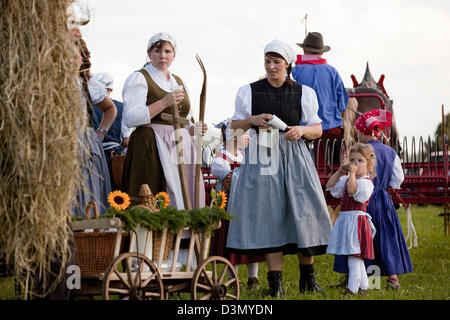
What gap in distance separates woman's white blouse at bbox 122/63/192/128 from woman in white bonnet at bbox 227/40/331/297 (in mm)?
644

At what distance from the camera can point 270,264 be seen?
5.28m

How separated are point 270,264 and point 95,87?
2.03 m

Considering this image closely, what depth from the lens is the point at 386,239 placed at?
232 inches

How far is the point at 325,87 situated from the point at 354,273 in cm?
284

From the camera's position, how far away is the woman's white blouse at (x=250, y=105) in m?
5.50

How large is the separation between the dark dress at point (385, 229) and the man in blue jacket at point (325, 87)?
1.71 metres

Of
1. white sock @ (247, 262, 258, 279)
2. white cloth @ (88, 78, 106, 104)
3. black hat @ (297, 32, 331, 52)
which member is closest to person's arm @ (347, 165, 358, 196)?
white sock @ (247, 262, 258, 279)

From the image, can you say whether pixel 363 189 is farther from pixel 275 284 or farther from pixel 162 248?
pixel 162 248

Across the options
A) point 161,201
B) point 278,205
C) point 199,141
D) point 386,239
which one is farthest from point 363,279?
point 161,201

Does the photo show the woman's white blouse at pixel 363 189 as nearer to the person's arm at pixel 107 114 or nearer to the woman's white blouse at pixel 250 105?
the woman's white blouse at pixel 250 105

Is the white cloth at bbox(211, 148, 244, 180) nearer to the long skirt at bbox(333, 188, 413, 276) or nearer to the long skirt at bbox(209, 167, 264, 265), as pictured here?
the long skirt at bbox(209, 167, 264, 265)

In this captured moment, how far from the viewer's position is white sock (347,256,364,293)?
5.45m

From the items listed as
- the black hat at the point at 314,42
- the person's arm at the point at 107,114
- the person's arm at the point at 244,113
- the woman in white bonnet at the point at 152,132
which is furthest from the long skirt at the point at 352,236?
the black hat at the point at 314,42
